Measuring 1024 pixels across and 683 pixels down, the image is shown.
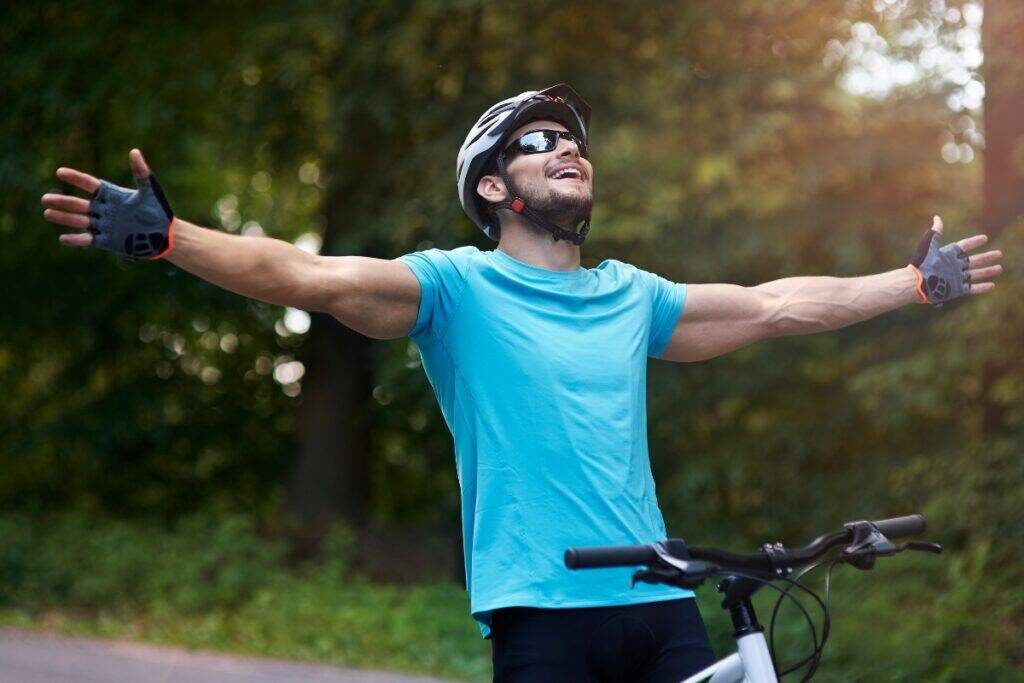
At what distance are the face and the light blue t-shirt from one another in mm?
182

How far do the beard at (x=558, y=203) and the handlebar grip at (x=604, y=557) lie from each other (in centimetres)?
126

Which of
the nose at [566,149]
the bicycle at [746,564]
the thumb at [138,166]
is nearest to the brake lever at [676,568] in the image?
the bicycle at [746,564]

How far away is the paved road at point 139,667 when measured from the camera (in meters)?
9.04

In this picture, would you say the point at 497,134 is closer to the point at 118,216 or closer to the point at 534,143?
the point at 534,143

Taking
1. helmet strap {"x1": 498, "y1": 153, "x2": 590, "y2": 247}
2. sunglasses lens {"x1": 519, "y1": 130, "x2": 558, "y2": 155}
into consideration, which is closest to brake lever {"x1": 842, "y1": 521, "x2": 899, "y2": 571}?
helmet strap {"x1": 498, "y1": 153, "x2": 590, "y2": 247}

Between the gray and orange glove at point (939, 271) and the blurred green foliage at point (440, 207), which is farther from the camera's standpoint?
the blurred green foliage at point (440, 207)

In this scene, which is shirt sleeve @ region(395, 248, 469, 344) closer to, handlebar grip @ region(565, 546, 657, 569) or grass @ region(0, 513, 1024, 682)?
handlebar grip @ region(565, 546, 657, 569)

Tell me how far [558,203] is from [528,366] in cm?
54

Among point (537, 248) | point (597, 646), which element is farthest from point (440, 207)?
point (597, 646)

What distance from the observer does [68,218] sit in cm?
288

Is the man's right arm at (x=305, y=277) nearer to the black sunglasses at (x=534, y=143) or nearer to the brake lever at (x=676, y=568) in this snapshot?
the black sunglasses at (x=534, y=143)

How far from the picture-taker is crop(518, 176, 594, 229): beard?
363 centimetres

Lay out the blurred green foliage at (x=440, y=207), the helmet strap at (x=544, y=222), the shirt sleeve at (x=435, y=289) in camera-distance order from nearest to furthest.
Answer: the shirt sleeve at (x=435, y=289), the helmet strap at (x=544, y=222), the blurred green foliage at (x=440, y=207)

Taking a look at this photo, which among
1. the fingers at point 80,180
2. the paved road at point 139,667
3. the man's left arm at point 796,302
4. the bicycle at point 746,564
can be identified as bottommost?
the paved road at point 139,667
